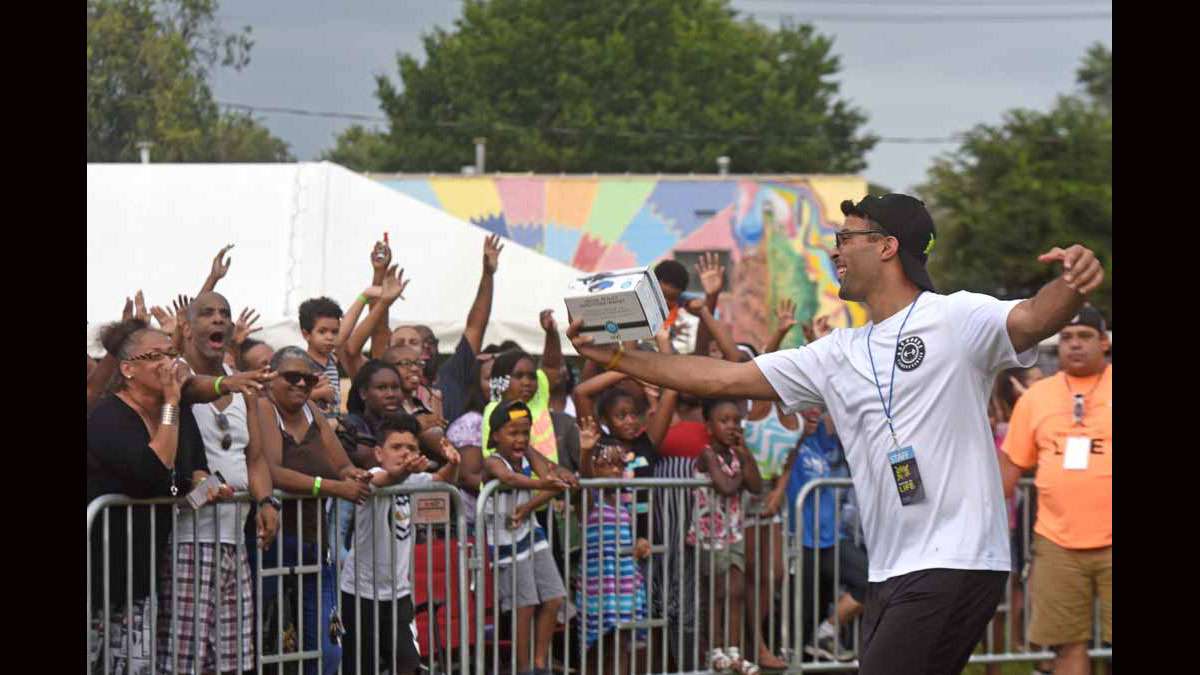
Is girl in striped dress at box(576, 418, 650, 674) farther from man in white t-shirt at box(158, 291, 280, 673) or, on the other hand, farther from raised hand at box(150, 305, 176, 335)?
raised hand at box(150, 305, 176, 335)

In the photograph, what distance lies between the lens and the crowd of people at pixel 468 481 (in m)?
7.37

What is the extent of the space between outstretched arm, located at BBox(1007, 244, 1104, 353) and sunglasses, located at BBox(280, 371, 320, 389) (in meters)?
3.79

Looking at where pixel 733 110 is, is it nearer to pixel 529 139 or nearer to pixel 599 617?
pixel 529 139

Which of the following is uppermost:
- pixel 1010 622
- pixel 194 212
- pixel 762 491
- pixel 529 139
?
pixel 529 139

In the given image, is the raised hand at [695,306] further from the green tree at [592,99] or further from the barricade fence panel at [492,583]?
the green tree at [592,99]

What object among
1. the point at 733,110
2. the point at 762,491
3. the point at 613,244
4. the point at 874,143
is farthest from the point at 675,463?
the point at 874,143

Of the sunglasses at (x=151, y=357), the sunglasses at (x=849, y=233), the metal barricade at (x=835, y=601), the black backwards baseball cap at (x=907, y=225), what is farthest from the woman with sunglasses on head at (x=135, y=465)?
the metal barricade at (x=835, y=601)

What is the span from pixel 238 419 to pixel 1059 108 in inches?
1967

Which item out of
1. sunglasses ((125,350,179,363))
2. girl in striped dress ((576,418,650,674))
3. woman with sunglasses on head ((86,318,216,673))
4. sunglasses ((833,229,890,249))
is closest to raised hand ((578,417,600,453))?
girl in striped dress ((576,418,650,674))

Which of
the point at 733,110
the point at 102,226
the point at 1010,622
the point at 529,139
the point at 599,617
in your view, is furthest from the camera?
the point at 733,110

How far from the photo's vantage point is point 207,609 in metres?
7.58

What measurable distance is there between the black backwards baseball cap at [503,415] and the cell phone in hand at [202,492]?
1953mm

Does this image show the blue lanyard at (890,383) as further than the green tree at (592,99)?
No
